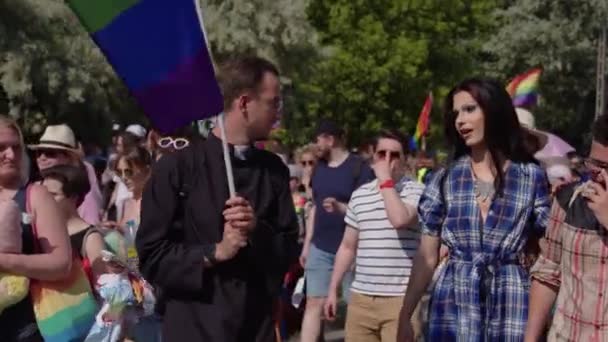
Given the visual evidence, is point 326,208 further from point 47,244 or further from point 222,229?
point 222,229

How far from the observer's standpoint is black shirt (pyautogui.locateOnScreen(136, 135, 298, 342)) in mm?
4477

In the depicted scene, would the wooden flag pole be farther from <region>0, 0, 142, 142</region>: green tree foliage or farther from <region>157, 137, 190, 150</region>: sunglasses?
<region>0, 0, 142, 142</region>: green tree foliage

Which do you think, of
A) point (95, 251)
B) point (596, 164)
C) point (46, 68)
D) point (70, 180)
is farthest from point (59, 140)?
point (46, 68)

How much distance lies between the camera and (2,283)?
5.00 m

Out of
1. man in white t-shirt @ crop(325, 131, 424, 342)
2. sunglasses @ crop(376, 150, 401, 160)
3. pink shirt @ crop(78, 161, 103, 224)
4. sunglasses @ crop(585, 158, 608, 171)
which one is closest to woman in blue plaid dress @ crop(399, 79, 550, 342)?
sunglasses @ crop(585, 158, 608, 171)

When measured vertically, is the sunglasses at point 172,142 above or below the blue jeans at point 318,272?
above

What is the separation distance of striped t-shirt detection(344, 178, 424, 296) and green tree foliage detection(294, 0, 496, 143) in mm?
40408

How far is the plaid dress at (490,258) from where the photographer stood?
510cm

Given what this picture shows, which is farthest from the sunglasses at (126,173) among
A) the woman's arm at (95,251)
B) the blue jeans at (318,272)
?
the blue jeans at (318,272)

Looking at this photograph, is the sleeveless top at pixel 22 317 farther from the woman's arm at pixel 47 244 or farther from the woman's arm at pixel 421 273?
the woman's arm at pixel 421 273

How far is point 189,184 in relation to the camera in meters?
4.51

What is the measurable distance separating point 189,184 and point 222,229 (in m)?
0.20

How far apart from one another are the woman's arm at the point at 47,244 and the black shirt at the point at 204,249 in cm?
68

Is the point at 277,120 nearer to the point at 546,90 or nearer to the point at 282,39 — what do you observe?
the point at 282,39
